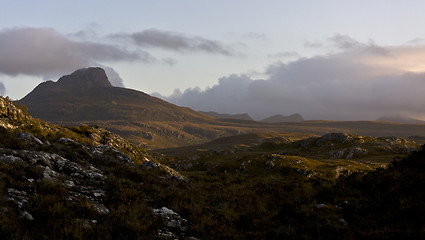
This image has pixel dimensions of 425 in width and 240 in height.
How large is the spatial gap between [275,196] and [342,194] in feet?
16.1

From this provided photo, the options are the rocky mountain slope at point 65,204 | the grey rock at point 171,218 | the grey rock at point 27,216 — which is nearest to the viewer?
the rocky mountain slope at point 65,204

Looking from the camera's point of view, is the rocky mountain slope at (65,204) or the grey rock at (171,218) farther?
the grey rock at (171,218)

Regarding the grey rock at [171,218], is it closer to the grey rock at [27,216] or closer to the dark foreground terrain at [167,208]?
the dark foreground terrain at [167,208]

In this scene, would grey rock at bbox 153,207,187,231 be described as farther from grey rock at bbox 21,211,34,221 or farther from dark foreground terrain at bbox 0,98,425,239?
grey rock at bbox 21,211,34,221

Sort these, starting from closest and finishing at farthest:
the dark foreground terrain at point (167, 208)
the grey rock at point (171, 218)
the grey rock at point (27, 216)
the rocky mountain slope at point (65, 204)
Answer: the rocky mountain slope at point (65, 204) → the grey rock at point (27, 216) → the dark foreground terrain at point (167, 208) → the grey rock at point (171, 218)

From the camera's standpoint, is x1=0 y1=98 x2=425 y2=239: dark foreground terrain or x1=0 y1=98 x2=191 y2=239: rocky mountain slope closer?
x1=0 y1=98 x2=191 y2=239: rocky mountain slope

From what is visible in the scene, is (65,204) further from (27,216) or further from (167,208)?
(167,208)

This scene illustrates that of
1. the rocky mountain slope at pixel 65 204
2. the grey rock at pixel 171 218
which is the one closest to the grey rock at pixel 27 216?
the rocky mountain slope at pixel 65 204

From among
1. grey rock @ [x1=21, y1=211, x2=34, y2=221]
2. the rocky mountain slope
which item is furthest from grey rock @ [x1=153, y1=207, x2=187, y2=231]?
grey rock @ [x1=21, y1=211, x2=34, y2=221]

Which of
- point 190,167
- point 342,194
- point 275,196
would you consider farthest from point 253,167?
point 342,194

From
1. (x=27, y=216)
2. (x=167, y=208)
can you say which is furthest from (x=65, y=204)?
(x=167, y=208)

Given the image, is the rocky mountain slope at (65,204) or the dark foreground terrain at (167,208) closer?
the rocky mountain slope at (65,204)

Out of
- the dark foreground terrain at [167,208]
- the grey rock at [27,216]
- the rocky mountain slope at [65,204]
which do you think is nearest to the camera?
the rocky mountain slope at [65,204]

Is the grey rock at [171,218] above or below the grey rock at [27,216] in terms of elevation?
below
